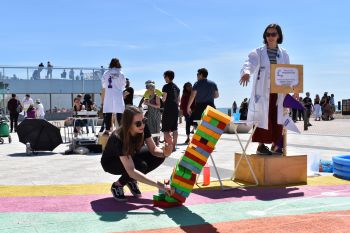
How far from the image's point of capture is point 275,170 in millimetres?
5945

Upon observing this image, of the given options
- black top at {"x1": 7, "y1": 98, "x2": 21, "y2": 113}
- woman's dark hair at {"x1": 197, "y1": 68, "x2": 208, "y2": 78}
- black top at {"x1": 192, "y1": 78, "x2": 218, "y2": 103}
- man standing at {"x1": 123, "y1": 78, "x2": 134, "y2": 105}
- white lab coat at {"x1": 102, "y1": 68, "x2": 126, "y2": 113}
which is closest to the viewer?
white lab coat at {"x1": 102, "y1": 68, "x2": 126, "y2": 113}

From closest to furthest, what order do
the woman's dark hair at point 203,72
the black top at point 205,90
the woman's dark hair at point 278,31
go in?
the woman's dark hair at point 278,31, the black top at point 205,90, the woman's dark hair at point 203,72

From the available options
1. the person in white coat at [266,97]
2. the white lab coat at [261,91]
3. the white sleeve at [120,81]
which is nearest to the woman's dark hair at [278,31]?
the person in white coat at [266,97]

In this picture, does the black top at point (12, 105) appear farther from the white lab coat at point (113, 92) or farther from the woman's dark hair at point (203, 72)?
the woman's dark hair at point (203, 72)

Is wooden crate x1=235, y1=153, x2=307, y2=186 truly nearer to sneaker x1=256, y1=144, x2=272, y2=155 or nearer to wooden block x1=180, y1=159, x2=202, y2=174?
sneaker x1=256, y1=144, x2=272, y2=155

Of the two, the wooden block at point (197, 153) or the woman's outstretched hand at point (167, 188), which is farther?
the wooden block at point (197, 153)

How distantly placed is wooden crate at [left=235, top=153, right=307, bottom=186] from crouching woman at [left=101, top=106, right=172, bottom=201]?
147 centimetres

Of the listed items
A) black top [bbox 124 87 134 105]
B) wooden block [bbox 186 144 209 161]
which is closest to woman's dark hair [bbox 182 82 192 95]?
black top [bbox 124 87 134 105]

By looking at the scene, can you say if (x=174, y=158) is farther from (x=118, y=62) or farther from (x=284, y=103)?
(x=284, y=103)

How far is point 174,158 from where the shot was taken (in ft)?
29.3

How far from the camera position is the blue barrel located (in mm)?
6277

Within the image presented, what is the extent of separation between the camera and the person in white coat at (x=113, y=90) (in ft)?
31.3

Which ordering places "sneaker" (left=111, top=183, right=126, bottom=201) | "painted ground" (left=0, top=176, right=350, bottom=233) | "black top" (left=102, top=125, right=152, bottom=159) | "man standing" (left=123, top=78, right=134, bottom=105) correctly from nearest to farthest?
1. "painted ground" (left=0, top=176, right=350, bottom=233)
2. "black top" (left=102, top=125, right=152, bottom=159)
3. "sneaker" (left=111, top=183, right=126, bottom=201)
4. "man standing" (left=123, top=78, right=134, bottom=105)

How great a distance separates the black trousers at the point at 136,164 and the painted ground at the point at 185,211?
11.8 inches
